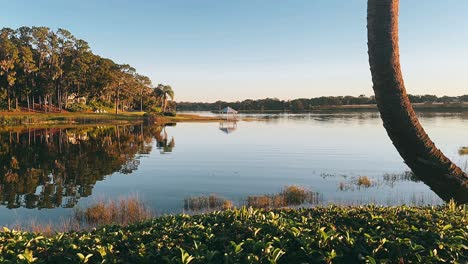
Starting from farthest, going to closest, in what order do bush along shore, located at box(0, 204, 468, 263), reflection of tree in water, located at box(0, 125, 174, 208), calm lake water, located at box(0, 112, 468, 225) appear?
reflection of tree in water, located at box(0, 125, 174, 208)
calm lake water, located at box(0, 112, 468, 225)
bush along shore, located at box(0, 204, 468, 263)

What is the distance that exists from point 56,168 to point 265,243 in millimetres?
22939

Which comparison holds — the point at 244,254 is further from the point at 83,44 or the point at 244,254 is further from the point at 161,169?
the point at 83,44

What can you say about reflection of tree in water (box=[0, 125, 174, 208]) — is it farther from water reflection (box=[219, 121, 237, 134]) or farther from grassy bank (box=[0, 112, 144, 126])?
grassy bank (box=[0, 112, 144, 126])

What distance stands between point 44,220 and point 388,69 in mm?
12433

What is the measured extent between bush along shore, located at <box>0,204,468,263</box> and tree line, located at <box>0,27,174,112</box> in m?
84.1

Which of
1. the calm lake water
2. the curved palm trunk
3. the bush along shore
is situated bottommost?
the calm lake water

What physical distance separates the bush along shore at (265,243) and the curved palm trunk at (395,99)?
1.10 m

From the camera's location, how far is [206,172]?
78.4ft

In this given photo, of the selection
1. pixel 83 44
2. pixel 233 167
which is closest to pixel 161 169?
pixel 233 167

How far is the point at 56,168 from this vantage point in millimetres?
24062

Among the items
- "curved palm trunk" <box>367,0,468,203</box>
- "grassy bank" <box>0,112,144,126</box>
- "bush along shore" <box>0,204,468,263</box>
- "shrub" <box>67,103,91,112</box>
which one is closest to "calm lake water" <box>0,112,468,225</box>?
"curved palm trunk" <box>367,0,468,203</box>

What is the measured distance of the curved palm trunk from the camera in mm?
6133

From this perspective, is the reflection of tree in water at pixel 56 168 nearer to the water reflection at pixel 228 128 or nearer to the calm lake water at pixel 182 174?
the calm lake water at pixel 182 174

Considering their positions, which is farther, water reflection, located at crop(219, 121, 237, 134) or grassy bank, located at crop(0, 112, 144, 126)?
grassy bank, located at crop(0, 112, 144, 126)
